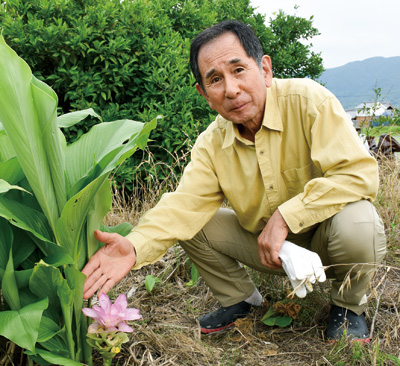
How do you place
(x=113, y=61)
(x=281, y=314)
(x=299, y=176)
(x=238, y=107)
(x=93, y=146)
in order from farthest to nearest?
1. (x=113, y=61)
2. (x=281, y=314)
3. (x=299, y=176)
4. (x=238, y=107)
5. (x=93, y=146)

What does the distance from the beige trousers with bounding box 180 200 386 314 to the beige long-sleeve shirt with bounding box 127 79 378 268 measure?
0.07m

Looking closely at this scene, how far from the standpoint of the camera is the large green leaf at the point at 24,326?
1143 millimetres

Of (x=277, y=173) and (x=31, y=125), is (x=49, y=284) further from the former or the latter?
(x=277, y=173)

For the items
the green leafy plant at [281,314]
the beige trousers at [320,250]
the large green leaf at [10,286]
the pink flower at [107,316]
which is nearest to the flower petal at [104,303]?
the pink flower at [107,316]

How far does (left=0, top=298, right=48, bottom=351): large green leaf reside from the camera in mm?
1143

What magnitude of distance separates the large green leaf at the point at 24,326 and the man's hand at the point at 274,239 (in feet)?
2.57

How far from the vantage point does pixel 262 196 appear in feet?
6.10

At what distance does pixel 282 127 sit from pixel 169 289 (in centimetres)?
99

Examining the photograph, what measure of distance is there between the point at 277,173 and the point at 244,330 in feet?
2.13

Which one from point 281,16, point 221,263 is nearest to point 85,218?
point 221,263

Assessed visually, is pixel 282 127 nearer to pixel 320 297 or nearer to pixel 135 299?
pixel 320 297

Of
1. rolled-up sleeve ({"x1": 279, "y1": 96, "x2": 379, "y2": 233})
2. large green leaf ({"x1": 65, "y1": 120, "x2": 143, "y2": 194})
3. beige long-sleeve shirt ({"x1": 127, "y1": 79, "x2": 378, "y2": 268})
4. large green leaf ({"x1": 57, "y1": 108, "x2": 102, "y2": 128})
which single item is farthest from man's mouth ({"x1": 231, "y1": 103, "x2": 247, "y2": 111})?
large green leaf ({"x1": 57, "y1": 108, "x2": 102, "y2": 128})

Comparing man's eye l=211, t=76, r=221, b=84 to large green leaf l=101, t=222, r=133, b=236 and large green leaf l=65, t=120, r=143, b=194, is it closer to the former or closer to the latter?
large green leaf l=65, t=120, r=143, b=194

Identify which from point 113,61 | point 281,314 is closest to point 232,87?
point 281,314
